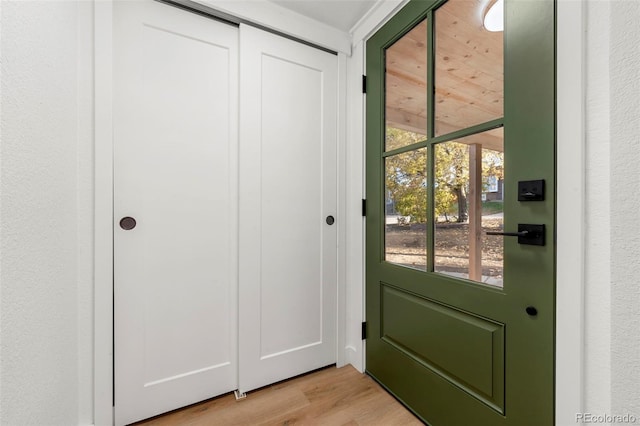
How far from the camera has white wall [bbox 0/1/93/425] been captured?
0.69 meters

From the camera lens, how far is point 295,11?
158 centimetres

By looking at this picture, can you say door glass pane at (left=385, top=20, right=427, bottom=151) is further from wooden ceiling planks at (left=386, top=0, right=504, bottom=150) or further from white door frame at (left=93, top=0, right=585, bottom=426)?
white door frame at (left=93, top=0, right=585, bottom=426)

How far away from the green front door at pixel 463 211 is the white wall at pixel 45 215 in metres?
1.44

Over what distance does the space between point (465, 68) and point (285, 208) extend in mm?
1139

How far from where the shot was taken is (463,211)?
117 centimetres

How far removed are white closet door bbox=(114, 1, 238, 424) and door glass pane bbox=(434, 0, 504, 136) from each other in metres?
1.09

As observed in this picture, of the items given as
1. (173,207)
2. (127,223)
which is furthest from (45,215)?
(173,207)

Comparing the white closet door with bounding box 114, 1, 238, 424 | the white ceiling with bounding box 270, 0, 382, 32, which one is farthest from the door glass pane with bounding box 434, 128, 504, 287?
the white closet door with bounding box 114, 1, 238, 424

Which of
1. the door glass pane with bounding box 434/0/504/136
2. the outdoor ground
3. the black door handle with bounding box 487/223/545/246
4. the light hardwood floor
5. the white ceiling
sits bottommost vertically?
the light hardwood floor

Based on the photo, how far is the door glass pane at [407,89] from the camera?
1328 millimetres
